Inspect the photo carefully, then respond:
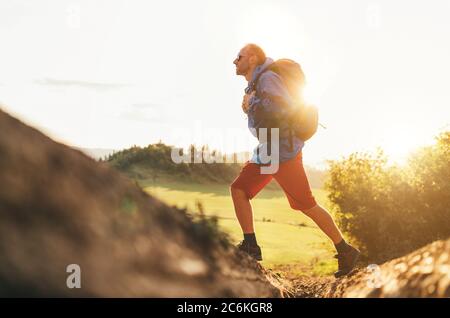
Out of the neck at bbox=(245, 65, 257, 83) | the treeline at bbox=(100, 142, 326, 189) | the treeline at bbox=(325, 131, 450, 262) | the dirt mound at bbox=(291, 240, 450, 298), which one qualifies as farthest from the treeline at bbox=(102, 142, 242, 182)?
the dirt mound at bbox=(291, 240, 450, 298)

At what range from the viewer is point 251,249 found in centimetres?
620

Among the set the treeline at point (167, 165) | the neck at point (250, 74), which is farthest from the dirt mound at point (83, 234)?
the treeline at point (167, 165)

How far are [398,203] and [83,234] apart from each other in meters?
9.13

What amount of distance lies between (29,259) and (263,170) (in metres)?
3.95

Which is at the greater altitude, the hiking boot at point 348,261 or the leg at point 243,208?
the leg at point 243,208

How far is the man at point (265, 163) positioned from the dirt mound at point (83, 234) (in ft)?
8.71

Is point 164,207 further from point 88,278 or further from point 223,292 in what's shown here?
point 88,278

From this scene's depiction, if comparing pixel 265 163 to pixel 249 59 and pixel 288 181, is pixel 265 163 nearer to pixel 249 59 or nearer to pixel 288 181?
pixel 288 181

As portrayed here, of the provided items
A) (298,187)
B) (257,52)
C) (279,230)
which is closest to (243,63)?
(257,52)

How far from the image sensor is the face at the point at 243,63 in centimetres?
632

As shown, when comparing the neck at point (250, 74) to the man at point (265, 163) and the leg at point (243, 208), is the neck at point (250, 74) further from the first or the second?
the leg at point (243, 208)

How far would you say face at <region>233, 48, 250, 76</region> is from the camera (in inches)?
249
